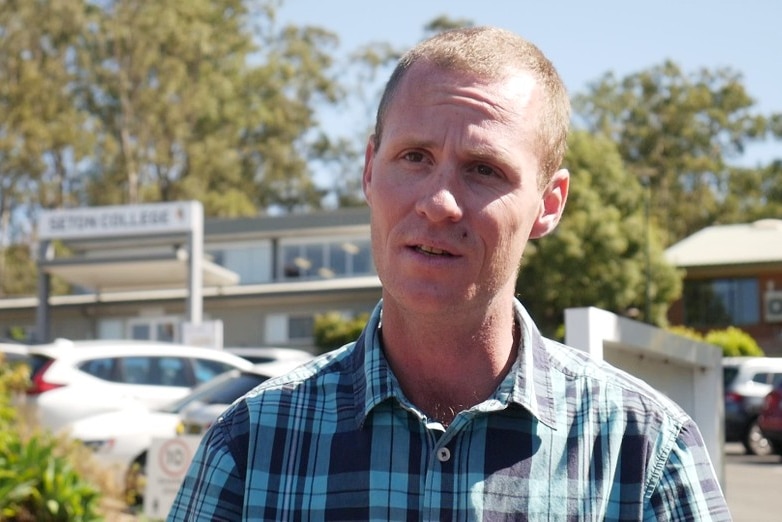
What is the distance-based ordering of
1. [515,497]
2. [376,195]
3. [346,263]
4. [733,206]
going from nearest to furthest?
[515,497] → [376,195] → [346,263] → [733,206]

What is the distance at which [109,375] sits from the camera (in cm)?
1430

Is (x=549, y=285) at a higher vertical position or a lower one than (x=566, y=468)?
higher

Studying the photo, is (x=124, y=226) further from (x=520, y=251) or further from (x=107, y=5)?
(x=520, y=251)

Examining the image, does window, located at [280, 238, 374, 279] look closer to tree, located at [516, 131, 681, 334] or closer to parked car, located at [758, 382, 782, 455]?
tree, located at [516, 131, 681, 334]

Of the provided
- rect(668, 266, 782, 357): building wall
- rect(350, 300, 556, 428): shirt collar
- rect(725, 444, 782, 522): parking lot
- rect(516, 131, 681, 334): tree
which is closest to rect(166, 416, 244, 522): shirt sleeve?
rect(350, 300, 556, 428): shirt collar

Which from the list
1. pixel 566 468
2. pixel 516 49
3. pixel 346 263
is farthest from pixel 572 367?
pixel 346 263

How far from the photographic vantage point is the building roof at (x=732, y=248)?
1667 inches

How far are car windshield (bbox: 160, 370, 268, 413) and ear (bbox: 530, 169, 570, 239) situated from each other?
31.2 feet

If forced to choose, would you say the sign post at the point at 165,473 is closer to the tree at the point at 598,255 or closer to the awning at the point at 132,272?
the awning at the point at 132,272

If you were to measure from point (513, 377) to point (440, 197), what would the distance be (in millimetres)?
317

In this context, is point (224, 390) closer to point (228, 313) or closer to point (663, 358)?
point (663, 358)

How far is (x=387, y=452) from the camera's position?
5.98 ft

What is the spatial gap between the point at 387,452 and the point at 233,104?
154ft

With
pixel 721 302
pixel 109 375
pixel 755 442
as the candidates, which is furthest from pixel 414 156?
pixel 721 302
